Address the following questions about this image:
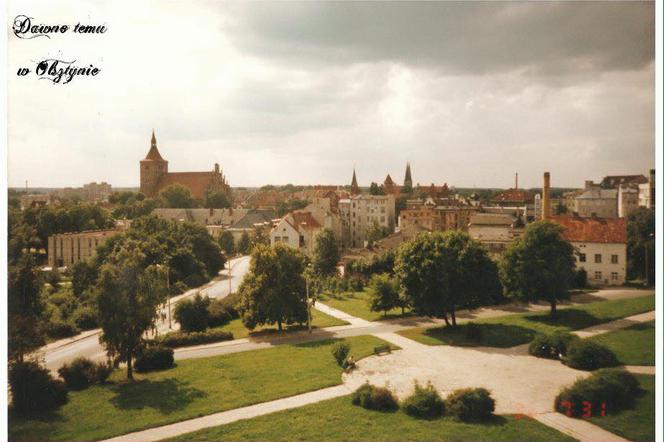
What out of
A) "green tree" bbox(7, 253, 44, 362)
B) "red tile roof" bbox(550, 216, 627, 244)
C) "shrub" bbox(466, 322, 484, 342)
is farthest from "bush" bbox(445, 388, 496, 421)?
"red tile roof" bbox(550, 216, 627, 244)

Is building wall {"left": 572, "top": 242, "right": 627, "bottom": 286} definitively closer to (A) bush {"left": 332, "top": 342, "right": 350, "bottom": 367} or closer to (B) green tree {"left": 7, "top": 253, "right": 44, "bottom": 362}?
(A) bush {"left": 332, "top": 342, "right": 350, "bottom": 367}

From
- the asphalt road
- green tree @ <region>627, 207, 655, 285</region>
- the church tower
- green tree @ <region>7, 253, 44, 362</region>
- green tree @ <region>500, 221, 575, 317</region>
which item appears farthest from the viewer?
the church tower

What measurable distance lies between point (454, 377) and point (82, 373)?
12672mm

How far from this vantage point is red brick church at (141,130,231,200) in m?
74.4

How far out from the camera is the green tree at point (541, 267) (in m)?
23.2

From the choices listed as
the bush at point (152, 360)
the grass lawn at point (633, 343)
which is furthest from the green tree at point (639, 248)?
the bush at point (152, 360)

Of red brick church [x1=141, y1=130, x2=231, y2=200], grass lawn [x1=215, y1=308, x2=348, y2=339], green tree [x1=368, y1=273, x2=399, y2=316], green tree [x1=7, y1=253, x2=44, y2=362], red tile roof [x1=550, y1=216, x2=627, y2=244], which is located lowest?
grass lawn [x1=215, y1=308, x2=348, y2=339]

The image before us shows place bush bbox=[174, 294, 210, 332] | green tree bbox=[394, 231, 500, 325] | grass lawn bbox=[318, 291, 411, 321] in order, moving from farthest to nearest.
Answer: grass lawn bbox=[318, 291, 411, 321] < bush bbox=[174, 294, 210, 332] < green tree bbox=[394, 231, 500, 325]

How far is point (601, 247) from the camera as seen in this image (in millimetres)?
30500

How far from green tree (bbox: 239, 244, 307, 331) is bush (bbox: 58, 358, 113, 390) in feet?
24.5

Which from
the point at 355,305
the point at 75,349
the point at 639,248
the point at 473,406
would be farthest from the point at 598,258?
the point at 75,349

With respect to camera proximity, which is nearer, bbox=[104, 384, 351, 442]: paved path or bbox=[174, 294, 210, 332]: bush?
bbox=[104, 384, 351, 442]: paved path

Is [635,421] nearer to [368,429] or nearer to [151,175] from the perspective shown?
[368,429]

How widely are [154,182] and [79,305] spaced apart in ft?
172
